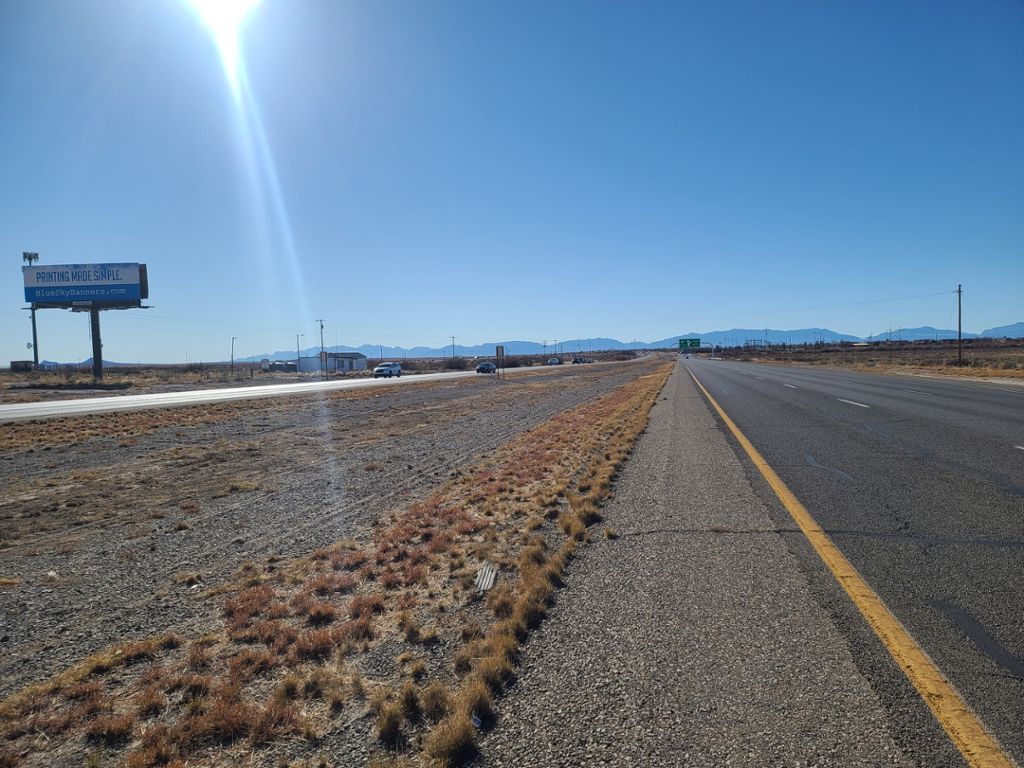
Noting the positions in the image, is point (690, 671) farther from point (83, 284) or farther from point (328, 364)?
point (328, 364)

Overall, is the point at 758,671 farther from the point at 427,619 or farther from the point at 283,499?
the point at 283,499

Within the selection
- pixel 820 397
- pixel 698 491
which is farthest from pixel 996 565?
pixel 820 397

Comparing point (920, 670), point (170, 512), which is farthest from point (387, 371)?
point (920, 670)

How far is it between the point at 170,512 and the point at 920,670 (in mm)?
9314

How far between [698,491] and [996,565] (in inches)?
127

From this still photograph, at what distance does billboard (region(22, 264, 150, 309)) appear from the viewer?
171ft

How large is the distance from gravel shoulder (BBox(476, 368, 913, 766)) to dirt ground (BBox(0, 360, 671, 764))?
8.71 ft

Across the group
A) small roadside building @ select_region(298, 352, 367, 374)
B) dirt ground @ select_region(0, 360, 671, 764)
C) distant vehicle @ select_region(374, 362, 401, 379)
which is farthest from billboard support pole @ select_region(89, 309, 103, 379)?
dirt ground @ select_region(0, 360, 671, 764)

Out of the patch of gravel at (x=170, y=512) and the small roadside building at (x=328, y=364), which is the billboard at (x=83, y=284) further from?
the patch of gravel at (x=170, y=512)

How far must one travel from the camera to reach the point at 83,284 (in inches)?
2056

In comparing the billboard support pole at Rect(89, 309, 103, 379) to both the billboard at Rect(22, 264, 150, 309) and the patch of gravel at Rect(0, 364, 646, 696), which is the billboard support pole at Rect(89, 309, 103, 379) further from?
the patch of gravel at Rect(0, 364, 646, 696)

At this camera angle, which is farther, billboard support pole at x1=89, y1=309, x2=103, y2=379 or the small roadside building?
the small roadside building

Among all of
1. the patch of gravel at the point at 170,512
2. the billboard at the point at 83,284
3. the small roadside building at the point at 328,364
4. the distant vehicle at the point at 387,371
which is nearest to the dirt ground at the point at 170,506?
the patch of gravel at the point at 170,512

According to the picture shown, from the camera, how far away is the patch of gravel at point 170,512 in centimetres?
491
